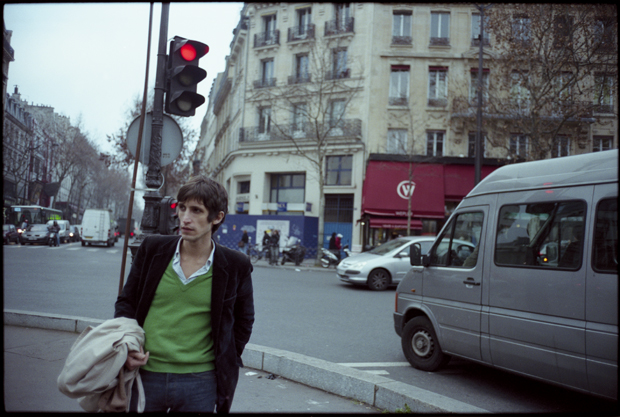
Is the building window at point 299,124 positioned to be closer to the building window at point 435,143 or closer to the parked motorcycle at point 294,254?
the building window at point 435,143

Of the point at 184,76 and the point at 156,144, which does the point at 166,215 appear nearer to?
the point at 156,144

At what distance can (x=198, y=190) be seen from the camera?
2.33 m

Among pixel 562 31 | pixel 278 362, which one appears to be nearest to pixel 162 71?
pixel 278 362

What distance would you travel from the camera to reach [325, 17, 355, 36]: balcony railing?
28.8 metres

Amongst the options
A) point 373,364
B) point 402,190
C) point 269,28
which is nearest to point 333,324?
point 373,364

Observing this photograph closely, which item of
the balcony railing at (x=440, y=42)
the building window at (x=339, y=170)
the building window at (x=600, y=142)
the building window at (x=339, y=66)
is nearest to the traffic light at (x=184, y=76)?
the building window at (x=600, y=142)

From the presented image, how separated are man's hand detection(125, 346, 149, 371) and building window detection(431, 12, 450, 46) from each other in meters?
28.0

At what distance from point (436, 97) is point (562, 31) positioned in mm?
11922

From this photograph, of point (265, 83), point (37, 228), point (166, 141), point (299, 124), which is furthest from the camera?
point (265, 83)

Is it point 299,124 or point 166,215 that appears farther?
point 299,124

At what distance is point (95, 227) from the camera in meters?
35.2

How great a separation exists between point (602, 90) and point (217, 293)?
15363mm

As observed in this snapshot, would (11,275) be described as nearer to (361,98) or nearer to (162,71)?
(162,71)

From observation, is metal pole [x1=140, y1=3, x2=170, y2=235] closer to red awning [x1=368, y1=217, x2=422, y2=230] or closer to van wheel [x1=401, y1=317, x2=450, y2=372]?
van wheel [x1=401, y1=317, x2=450, y2=372]
